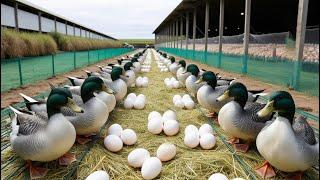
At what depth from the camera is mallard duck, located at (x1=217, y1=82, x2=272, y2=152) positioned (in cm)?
404

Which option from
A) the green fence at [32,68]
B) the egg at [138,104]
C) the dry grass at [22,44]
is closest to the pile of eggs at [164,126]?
the egg at [138,104]

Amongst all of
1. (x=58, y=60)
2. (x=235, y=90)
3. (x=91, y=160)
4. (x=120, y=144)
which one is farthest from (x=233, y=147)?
(x=58, y=60)

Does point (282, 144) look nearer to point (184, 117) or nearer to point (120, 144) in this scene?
point (120, 144)

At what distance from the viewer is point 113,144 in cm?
414

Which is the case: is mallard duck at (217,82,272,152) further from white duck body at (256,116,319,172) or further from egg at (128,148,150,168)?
egg at (128,148,150,168)

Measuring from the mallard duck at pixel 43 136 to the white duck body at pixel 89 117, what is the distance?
0.61m

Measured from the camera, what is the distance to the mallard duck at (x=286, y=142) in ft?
10.2

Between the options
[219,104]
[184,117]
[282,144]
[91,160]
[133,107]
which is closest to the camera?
[282,144]

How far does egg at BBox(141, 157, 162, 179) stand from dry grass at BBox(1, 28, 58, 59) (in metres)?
9.08

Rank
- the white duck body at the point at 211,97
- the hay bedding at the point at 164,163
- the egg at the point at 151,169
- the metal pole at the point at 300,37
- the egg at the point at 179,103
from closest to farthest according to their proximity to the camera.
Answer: the egg at the point at 151,169 → the hay bedding at the point at 164,163 → the white duck body at the point at 211,97 → the egg at the point at 179,103 → the metal pole at the point at 300,37

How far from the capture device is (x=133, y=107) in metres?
6.59

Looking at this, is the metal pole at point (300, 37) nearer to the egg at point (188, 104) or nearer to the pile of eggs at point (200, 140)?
the egg at point (188, 104)

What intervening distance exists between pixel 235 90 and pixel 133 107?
9.24ft

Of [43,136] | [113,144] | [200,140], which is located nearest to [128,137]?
[113,144]
